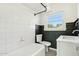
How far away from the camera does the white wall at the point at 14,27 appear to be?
153 cm

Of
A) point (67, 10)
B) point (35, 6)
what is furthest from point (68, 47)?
point (35, 6)

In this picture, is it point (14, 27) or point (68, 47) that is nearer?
point (68, 47)

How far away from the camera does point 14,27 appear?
177 centimetres

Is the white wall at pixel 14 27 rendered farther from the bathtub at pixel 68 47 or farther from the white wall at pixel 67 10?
the bathtub at pixel 68 47

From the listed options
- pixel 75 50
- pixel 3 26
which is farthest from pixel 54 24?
pixel 3 26

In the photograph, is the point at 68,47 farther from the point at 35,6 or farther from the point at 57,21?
the point at 35,6

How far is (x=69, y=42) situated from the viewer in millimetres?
1495

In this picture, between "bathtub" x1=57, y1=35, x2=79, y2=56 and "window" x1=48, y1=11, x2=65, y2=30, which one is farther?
"window" x1=48, y1=11, x2=65, y2=30

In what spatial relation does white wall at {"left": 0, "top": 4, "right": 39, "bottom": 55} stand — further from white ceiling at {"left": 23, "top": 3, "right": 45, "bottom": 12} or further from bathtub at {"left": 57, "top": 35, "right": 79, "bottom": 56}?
bathtub at {"left": 57, "top": 35, "right": 79, "bottom": 56}

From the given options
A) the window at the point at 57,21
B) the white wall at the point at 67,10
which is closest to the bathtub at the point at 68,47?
the window at the point at 57,21

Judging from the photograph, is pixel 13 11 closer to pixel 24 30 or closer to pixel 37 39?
pixel 24 30

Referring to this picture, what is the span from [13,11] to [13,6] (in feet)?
0.30

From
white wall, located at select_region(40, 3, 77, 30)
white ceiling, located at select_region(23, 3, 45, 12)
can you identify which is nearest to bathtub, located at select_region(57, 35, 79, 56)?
white wall, located at select_region(40, 3, 77, 30)

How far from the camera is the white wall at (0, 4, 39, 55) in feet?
5.03
